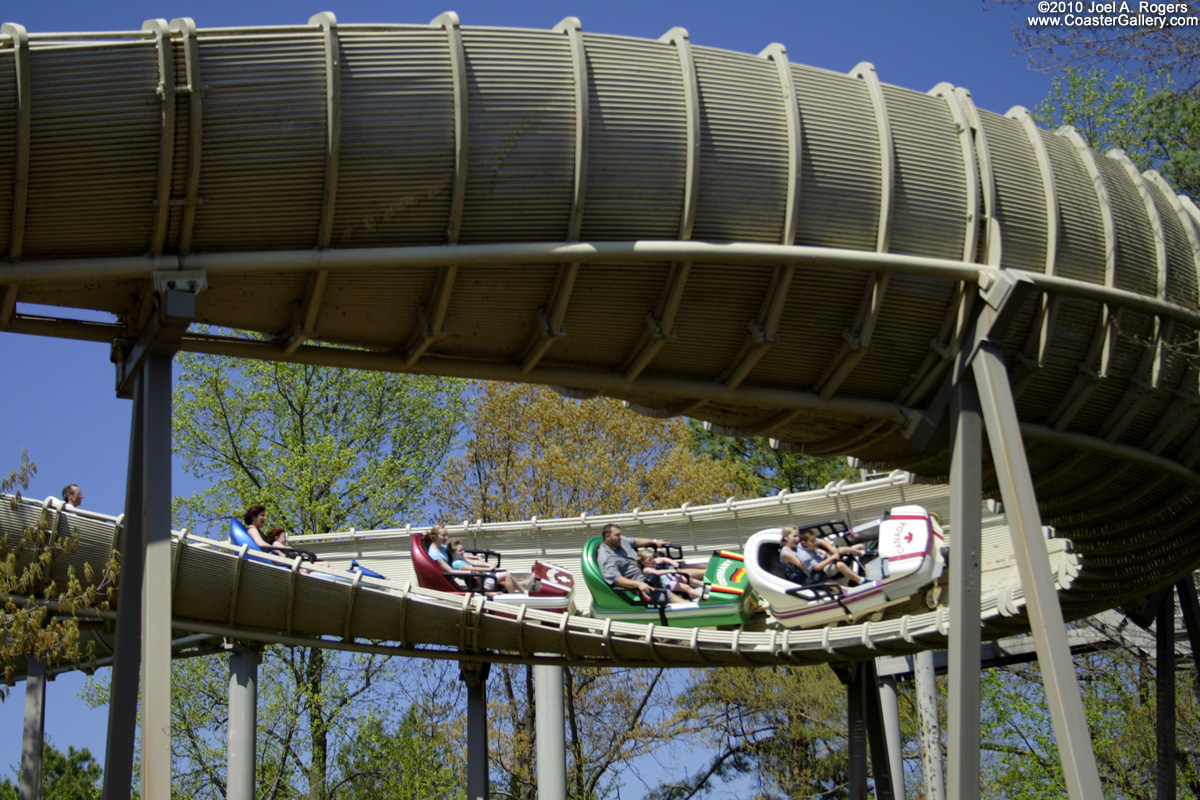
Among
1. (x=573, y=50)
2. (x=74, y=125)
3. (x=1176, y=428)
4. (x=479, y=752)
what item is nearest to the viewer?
(x=74, y=125)

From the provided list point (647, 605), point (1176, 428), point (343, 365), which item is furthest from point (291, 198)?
point (647, 605)

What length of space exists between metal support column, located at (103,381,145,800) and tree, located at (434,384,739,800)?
20.5 m

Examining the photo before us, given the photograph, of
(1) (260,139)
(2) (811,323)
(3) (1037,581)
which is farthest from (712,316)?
(1) (260,139)

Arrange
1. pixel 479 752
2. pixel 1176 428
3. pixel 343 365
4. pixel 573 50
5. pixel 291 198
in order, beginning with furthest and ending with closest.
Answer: pixel 479 752, pixel 1176 428, pixel 343 365, pixel 573 50, pixel 291 198

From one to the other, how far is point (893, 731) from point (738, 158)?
17388 mm

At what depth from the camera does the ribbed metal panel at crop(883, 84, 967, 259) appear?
10938 mm

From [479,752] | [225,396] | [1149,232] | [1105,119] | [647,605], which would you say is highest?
[1105,119]

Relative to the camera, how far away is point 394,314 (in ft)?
33.6

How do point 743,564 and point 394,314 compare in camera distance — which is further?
point 743,564

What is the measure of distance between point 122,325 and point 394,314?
81.0 inches

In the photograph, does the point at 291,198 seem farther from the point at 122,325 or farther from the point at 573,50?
the point at 573,50

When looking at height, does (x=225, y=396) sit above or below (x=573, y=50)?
above

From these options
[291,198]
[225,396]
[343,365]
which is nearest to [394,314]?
[343,365]

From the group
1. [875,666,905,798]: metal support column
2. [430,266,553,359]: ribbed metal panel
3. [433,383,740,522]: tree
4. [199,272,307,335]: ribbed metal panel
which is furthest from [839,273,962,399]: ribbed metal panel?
[433,383,740,522]: tree
